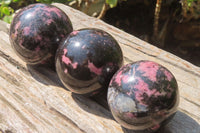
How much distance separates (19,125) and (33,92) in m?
0.30

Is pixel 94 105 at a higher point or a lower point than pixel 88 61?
lower

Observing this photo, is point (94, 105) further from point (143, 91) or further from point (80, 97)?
point (143, 91)

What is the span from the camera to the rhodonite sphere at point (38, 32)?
182 cm

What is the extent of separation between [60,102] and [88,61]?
419 mm

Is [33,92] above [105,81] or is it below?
below

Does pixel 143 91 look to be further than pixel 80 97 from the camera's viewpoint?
No

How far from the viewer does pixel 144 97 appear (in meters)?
1.41

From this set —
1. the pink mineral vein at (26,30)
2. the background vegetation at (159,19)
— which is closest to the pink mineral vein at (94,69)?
the pink mineral vein at (26,30)

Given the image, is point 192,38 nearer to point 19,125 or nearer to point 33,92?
point 33,92

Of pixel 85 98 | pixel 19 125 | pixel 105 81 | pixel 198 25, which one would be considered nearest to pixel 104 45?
pixel 105 81

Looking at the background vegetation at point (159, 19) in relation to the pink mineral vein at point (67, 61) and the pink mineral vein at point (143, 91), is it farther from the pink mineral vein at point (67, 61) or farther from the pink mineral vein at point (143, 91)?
the pink mineral vein at point (143, 91)

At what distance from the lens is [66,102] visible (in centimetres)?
185

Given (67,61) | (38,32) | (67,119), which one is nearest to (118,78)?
(67,61)

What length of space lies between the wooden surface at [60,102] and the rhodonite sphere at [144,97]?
22 centimetres
